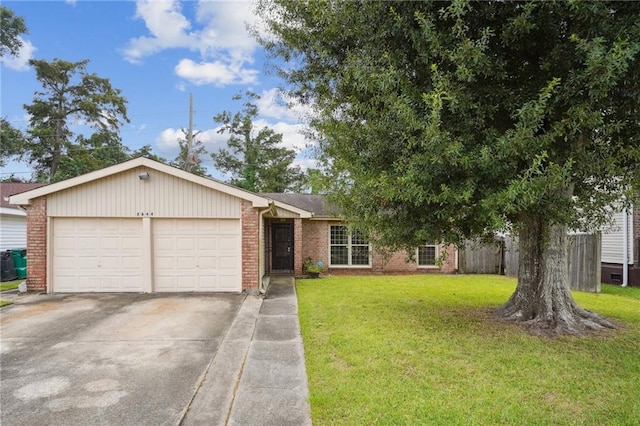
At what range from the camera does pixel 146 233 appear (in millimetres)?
10211

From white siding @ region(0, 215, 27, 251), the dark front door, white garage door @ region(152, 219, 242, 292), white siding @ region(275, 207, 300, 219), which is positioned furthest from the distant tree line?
white garage door @ region(152, 219, 242, 292)

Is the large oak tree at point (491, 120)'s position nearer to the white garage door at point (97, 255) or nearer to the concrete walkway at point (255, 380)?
the concrete walkway at point (255, 380)

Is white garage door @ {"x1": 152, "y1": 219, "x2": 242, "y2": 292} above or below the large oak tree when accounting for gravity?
below

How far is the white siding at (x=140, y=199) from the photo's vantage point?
10.1 meters

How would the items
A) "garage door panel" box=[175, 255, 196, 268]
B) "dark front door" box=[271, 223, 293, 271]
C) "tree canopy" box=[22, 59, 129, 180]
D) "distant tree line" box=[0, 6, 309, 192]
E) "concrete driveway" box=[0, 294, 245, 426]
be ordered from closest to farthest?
1. "concrete driveway" box=[0, 294, 245, 426]
2. "garage door panel" box=[175, 255, 196, 268]
3. "dark front door" box=[271, 223, 293, 271]
4. "distant tree line" box=[0, 6, 309, 192]
5. "tree canopy" box=[22, 59, 129, 180]

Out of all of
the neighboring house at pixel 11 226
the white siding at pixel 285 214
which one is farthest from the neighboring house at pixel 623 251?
the neighboring house at pixel 11 226

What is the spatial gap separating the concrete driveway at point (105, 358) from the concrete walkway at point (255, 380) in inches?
7.8

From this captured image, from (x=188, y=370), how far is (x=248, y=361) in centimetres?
76

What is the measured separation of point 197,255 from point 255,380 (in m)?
6.64

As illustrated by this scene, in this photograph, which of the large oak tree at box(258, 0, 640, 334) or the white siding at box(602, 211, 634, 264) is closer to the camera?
the large oak tree at box(258, 0, 640, 334)

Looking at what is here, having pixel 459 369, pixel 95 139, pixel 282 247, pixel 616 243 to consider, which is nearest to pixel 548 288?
pixel 459 369

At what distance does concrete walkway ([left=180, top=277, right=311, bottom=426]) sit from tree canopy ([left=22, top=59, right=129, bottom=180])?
29.8 metres

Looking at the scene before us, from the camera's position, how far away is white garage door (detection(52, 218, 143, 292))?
10164 mm

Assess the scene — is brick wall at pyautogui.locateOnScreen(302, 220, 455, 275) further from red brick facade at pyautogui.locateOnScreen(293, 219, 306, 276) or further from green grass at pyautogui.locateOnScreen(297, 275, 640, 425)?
green grass at pyautogui.locateOnScreen(297, 275, 640, 425)
